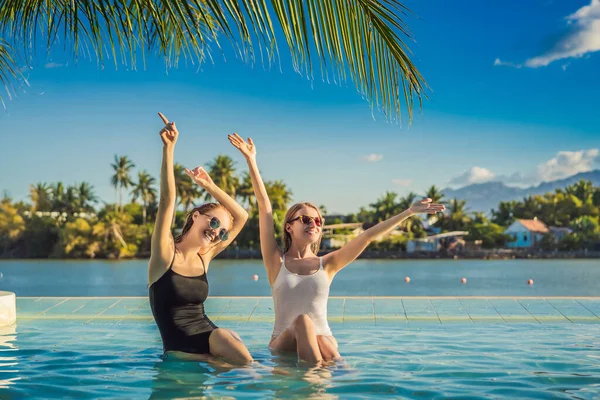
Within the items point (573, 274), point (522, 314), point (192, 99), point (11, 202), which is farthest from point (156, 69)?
point (522, 314)

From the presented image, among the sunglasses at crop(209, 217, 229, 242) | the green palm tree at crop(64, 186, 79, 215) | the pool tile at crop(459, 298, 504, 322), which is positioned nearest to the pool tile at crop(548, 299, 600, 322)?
the pool tile at crop(459, 298, 504, 322)

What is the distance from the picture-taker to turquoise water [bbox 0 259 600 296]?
43094mm

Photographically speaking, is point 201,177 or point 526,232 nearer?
point 201,177

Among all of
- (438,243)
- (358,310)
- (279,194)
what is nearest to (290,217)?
(358,310)

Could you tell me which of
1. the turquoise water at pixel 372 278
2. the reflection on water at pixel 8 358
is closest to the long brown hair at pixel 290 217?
the reflection on water at pixel 8 358

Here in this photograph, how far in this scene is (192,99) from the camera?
A: 9925 cm

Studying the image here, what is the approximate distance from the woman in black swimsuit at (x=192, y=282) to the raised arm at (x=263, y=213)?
0.61 feet

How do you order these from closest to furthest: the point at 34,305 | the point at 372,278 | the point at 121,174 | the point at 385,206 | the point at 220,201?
the point at 220,201, the point at 34,305, the point at 372,278, the point at 385,206, the point at 121,174

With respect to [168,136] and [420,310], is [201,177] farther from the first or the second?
[420,310]

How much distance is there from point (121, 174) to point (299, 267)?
249 ft

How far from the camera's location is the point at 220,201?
188 inches

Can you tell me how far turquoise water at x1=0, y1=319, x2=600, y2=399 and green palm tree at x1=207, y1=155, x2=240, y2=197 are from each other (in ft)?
205

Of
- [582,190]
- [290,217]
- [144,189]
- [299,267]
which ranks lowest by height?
[299,267]

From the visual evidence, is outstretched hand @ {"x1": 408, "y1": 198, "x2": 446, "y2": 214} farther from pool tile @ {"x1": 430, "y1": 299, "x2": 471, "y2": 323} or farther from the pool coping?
pool tile @ {"x1": 430, "y1": 299, "x2": 471, "y2": 323}
